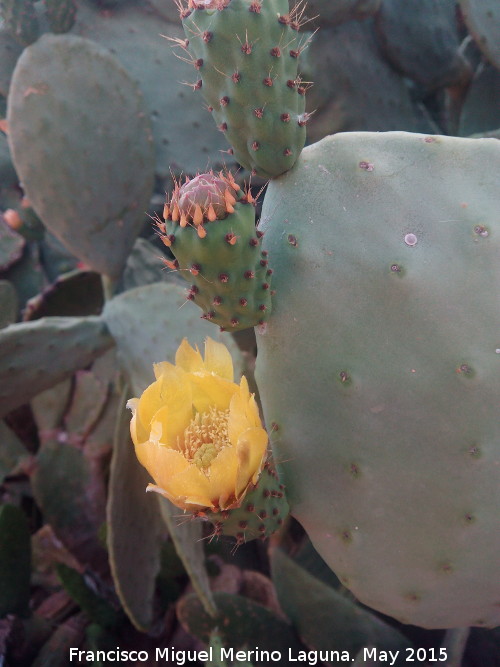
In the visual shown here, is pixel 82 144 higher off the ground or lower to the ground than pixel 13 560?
higher

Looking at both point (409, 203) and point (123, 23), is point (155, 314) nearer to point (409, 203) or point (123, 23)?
point (409, 203)

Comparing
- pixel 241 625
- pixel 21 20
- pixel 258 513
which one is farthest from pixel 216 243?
pixel 21 20

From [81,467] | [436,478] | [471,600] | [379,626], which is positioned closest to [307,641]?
[379,626]

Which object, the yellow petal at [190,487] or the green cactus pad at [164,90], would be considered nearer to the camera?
the yellow petal at [190,487]

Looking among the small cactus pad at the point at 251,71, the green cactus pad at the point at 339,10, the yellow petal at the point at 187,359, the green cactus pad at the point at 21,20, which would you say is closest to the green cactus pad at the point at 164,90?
the green cactus pad at the point at 21,20

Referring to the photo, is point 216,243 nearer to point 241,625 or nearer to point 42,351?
point 42,351

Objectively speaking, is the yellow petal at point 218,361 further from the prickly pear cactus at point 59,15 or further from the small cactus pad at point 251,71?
the prickly pear cactus at point 59,15
